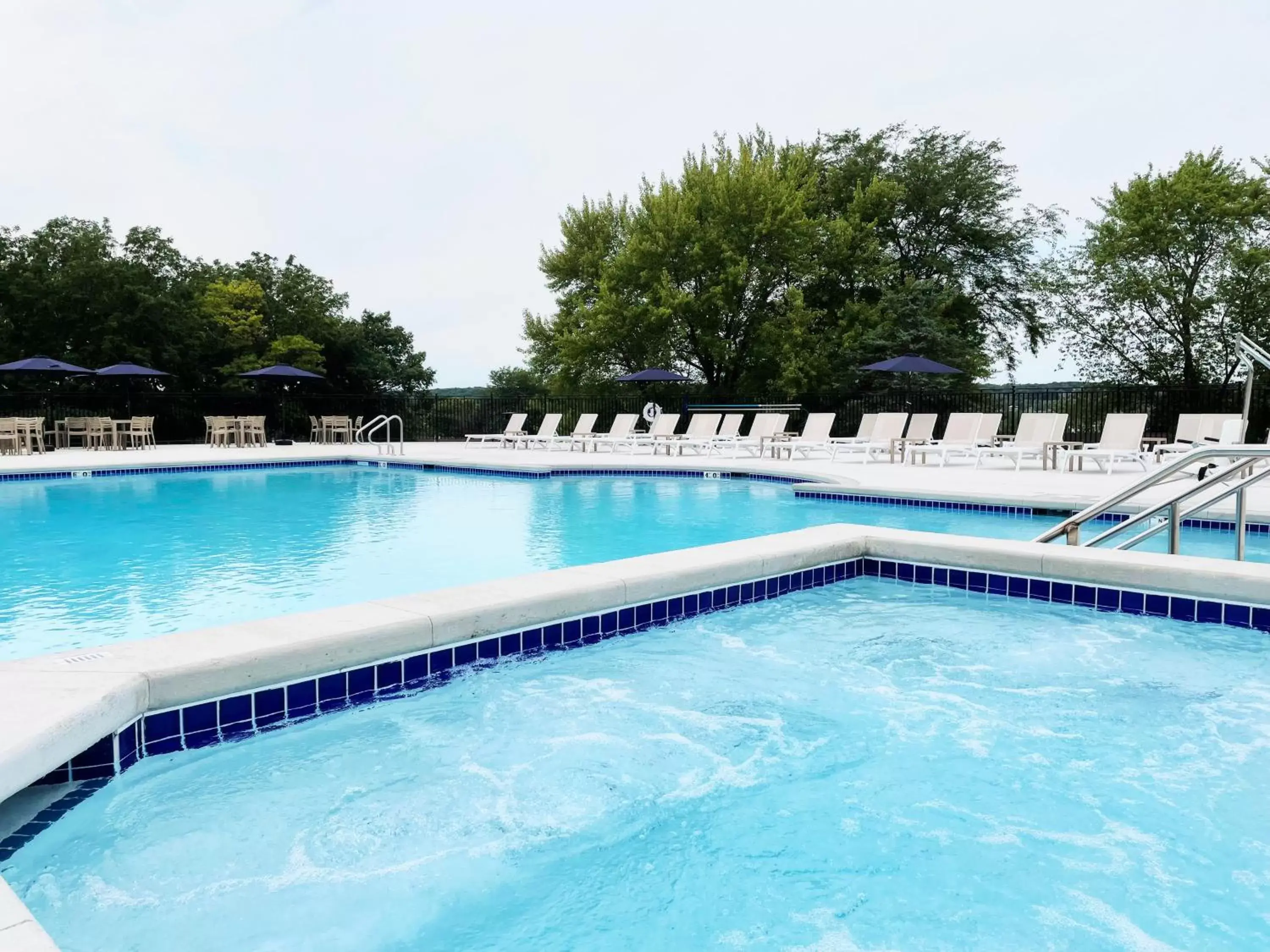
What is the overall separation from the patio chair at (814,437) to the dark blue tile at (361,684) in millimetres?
12484

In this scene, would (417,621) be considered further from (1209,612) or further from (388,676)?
(1209,612)

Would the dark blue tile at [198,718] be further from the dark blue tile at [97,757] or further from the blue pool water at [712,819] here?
the dark blue tile at [97,757]

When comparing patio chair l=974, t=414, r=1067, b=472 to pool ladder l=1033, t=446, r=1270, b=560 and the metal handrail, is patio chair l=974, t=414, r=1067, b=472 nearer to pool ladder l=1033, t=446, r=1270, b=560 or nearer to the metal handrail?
pool ladder l=1033, t=446, r=1270, b=560

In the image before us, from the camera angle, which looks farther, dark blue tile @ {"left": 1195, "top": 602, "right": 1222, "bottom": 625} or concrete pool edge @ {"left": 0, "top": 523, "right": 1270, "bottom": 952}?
dark blue tile @ {"left": 1195, "top": 602, "right": 1222, "bottom": 625}

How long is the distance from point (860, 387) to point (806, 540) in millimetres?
18573

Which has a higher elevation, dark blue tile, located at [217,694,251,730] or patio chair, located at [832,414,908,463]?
patio chair, located at [832,414,908,463]

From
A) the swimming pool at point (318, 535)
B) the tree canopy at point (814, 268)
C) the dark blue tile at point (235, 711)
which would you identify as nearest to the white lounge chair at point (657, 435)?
the swimming pool at point (318, 535)

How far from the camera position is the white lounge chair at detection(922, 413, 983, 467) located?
1389 centimetres

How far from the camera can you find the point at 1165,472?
15.3ft

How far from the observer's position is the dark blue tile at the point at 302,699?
336 cm

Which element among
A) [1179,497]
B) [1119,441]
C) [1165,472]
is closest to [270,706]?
[1165,472]

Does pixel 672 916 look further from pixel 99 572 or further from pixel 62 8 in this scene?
pixel 62 8

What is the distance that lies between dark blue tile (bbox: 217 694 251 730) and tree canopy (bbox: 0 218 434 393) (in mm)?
24413

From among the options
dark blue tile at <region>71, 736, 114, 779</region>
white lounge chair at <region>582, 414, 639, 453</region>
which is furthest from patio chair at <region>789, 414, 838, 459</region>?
dark blue tile at <region>71, 736, 114, 779</region>
